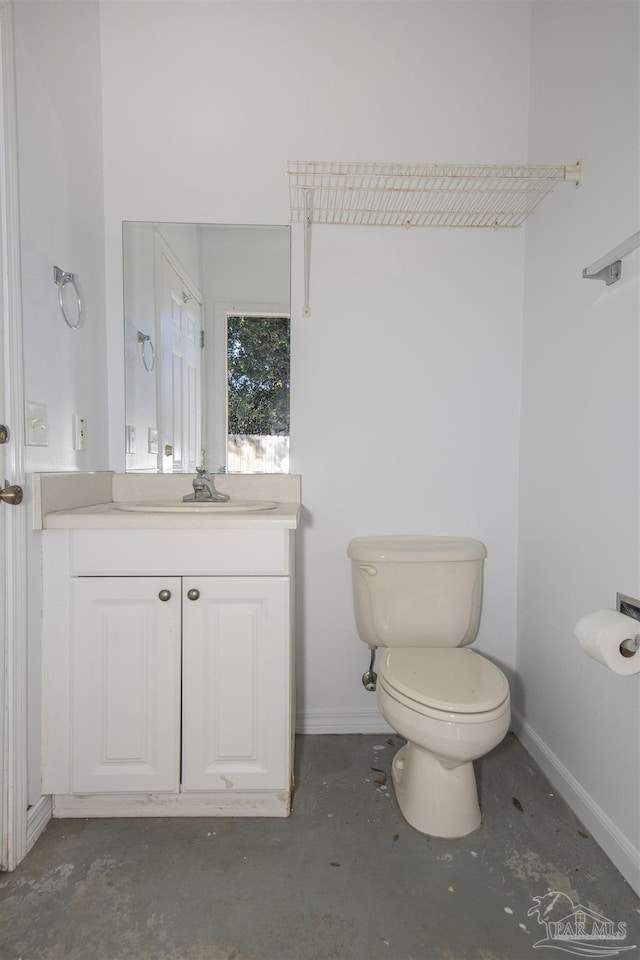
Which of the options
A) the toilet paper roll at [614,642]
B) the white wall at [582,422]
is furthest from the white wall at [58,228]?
the white wall at [582,422]

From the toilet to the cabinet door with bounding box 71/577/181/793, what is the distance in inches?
23.2

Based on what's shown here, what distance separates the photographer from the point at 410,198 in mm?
1666

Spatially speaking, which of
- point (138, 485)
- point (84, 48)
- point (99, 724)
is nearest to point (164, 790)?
point (99, 724)

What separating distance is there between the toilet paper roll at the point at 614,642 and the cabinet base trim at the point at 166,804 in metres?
0.90

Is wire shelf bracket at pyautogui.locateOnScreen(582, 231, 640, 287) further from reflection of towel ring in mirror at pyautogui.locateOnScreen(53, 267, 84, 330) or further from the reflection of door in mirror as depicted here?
reflection of towel ring in mirror at pyautogui.locateOnScreen(53, 267, 84, 330)

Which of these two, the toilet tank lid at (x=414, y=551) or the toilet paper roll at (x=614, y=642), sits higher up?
the toilet tank lid at (x=414, y=551)

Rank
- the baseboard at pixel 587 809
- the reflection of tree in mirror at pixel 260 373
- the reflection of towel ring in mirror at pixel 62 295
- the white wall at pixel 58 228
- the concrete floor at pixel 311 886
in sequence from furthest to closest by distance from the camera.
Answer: the reflection of tree in mirror at pixel 260 373
the reflection of towel ring in mirror at pixel 62 295
the white wall at pixel 58 228
the baseboard at pixel 587 809
the concrete floor at pixel 311 886

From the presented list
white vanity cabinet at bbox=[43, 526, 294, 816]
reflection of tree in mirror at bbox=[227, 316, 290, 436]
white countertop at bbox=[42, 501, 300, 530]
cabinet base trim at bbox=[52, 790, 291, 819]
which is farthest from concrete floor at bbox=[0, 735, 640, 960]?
reflection of tree in mirror at bbox=[227, 316, 290, 436]

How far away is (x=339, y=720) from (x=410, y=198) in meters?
1.86

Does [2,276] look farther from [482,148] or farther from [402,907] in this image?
[402,907]

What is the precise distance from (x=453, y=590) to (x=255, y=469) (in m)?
0.79

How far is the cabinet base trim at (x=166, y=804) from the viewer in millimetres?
1336

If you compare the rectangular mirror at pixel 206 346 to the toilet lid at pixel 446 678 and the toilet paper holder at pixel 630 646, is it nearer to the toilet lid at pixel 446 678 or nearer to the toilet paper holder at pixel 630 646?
the toilet lid at pixel 446 678

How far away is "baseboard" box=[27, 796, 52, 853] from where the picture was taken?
1.24m
